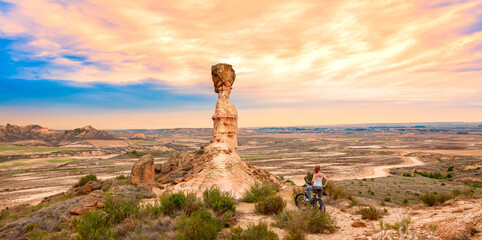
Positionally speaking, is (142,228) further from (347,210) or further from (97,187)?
(97,187)

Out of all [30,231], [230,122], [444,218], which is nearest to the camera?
[444,218]

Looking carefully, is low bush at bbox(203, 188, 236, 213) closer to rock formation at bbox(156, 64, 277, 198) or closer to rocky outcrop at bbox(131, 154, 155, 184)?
rock formation at bbox(156, 64, 277, 198)

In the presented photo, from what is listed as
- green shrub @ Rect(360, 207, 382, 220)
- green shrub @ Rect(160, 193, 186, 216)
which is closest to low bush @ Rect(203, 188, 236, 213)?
green shrub @ Rect(160, 193, 186, 216)

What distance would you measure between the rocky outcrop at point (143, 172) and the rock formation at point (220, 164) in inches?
32.9

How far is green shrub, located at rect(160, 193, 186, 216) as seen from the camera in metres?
9.98

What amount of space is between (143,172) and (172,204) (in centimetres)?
1080

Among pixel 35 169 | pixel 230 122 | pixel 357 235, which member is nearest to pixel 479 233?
pixel 357 235

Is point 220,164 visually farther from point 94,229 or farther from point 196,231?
point 196,231

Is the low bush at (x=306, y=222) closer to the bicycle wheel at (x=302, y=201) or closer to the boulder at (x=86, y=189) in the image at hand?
the bicycle wheel at (x=302, y=201)

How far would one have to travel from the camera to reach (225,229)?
840 cm

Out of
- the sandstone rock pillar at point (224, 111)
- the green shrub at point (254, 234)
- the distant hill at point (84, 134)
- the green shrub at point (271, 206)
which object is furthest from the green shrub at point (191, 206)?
the distant hill at point (84, 134)

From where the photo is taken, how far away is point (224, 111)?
62.6 ft

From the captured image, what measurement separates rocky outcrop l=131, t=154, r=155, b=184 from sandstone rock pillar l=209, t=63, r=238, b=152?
5.67 metres

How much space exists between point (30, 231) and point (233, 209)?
300 inches
